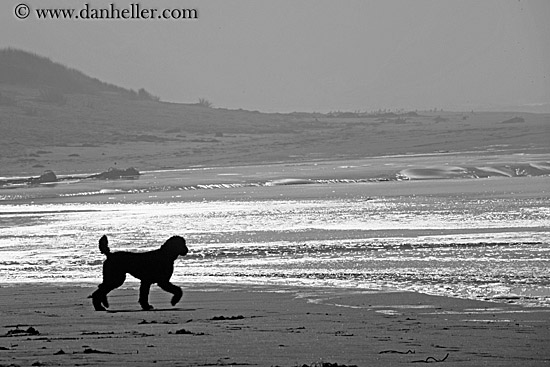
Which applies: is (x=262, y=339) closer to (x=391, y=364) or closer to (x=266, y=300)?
(x=391, y=364)

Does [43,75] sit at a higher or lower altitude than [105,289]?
higher

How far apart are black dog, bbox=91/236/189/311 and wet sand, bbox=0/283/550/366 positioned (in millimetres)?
172

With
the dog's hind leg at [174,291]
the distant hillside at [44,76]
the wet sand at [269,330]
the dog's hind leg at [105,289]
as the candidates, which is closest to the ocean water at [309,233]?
the wet sand at [269,330]

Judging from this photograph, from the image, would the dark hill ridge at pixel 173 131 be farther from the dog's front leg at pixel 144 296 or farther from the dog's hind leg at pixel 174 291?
the dog's front leg at pixel 144 296

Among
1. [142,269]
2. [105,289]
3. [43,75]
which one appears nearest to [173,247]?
[142,269]

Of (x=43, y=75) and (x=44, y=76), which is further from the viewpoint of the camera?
(x=43, y=75)

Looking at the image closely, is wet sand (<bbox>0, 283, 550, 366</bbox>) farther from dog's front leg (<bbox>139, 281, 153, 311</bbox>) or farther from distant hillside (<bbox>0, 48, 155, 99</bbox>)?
distant hillside (<bbox>0, 48, 155, 99</bbox>)

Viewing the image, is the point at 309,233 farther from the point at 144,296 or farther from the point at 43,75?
the point at 43,75

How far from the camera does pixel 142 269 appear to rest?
9.93 m

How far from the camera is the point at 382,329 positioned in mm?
8070

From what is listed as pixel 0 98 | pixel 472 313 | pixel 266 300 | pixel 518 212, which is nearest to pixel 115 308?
pixel 266 300

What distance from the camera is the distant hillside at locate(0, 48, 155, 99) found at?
1994 inches

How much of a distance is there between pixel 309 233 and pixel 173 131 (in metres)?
25.8

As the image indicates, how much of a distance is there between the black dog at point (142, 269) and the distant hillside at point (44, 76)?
1604 inches
